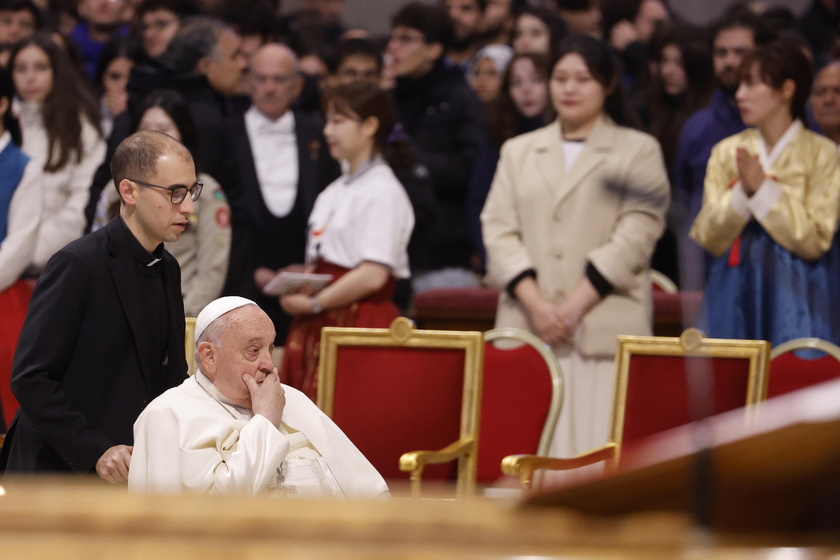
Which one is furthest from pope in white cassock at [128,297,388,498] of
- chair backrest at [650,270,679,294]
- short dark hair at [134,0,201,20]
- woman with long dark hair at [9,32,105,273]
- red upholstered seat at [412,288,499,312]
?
short dark hair at [134,0,201,20]

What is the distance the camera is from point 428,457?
3674 mm

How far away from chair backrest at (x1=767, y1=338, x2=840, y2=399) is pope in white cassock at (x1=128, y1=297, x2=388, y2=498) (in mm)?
1580

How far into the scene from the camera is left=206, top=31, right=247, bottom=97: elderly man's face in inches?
222

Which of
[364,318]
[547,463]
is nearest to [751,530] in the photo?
[547,463]

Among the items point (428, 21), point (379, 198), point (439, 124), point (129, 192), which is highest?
point (428, 21)

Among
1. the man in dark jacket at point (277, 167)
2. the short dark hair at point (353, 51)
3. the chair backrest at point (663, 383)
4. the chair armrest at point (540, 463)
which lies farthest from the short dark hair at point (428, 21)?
the chair armrest at point (540, 463)

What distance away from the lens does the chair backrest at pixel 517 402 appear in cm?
404

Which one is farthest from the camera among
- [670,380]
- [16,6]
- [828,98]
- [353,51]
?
[16,6]

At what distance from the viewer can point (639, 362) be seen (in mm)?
3957

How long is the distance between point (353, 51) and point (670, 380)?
309 centimetres

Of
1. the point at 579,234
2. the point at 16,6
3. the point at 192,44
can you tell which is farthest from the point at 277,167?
the point at 16,6

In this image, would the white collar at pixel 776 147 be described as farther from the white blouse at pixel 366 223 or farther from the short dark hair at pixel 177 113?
the short dark hair at pixel 177 113

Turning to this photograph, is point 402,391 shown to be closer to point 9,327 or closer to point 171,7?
point 9,327

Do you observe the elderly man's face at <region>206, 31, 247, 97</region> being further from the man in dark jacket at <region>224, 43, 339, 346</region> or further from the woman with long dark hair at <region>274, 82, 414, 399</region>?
the woman with long dark hair at <region>274, 82, 414, 399</region>
